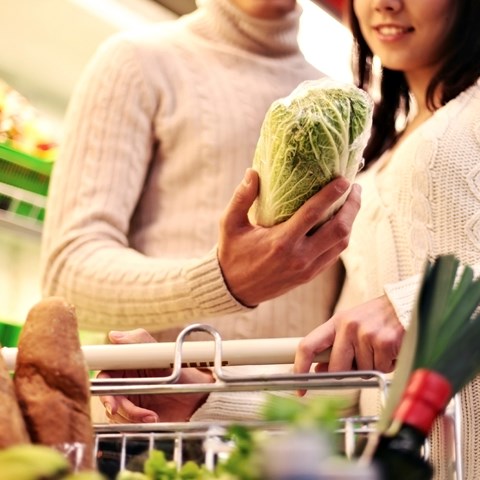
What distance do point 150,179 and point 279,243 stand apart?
1.86ft

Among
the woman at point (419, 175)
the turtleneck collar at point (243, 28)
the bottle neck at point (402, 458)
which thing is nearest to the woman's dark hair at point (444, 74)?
the woman at point (419, 175)

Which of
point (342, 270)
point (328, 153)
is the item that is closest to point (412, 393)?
point (328, 153)

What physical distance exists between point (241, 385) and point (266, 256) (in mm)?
429

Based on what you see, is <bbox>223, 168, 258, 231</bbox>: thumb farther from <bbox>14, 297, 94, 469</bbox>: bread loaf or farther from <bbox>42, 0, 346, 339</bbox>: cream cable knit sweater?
<bbox>14, 297, 94, 469</bbox>: bread loaf

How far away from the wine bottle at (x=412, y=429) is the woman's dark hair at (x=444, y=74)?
1047 mm

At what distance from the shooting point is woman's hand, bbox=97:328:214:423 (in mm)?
982

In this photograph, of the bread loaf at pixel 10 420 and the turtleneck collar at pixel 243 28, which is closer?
the bread loaf at pixel 10 420

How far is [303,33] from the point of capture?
244 centimetres

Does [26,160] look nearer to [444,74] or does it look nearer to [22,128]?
[22,128]

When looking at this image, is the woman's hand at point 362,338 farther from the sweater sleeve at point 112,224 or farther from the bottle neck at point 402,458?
the bottle neck at point 402,458

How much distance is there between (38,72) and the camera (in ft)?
7.57

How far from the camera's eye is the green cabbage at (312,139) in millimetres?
965

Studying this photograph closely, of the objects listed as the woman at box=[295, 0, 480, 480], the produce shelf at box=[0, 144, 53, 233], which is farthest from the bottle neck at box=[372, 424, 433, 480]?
the produce shelf at box=[0, 144, 53, 233]

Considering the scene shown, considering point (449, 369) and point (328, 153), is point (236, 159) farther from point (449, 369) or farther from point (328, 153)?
point (449, 369)
